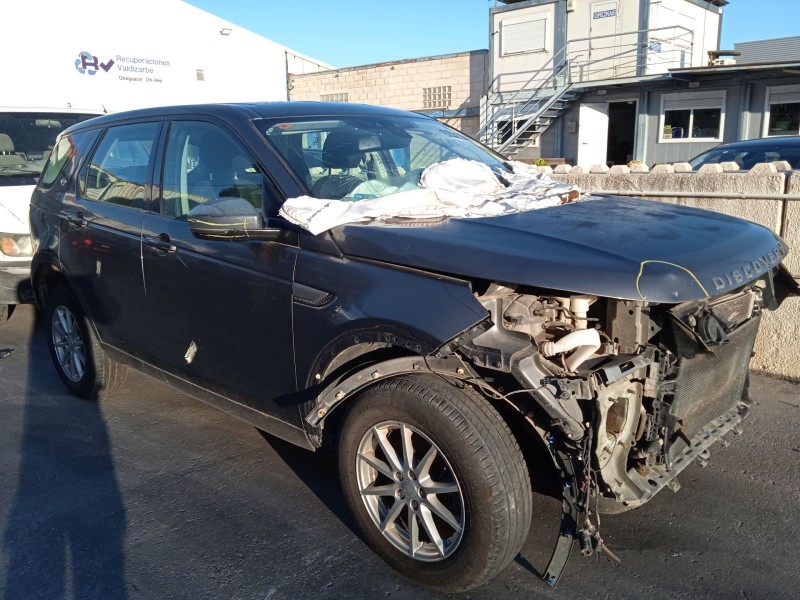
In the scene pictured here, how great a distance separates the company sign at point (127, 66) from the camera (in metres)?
16.0

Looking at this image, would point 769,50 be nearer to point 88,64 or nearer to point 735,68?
point 735,68

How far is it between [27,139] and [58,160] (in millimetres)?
3166

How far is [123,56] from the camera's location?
55.1ft

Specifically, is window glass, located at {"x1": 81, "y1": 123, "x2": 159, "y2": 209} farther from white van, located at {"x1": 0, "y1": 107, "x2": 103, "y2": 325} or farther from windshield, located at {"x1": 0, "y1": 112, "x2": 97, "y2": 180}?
windshield, located at {"x1": 0, "y1": 112, "x2": 97, "y2": 180}

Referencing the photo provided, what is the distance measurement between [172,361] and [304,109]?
63.8 inches

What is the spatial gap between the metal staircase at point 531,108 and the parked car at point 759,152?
1471cm

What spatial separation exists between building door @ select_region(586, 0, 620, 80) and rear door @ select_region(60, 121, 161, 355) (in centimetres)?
2100

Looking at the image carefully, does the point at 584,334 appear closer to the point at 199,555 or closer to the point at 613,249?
the point at 613,249

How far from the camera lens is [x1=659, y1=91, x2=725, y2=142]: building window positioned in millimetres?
21422

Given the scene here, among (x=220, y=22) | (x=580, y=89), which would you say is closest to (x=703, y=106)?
(x=580, y=89)

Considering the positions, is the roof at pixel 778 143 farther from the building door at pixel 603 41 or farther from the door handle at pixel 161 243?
the building door at pixel 603 41

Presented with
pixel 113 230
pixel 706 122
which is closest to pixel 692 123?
pixel 706 122

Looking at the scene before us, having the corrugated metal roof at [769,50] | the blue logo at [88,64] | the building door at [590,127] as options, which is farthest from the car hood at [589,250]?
the corrugated metal roof at [769,50]

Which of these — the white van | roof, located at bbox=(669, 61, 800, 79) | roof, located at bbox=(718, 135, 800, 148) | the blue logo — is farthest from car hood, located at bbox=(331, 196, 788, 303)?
roof, located at bbox=(669, 61, 800, 79)
